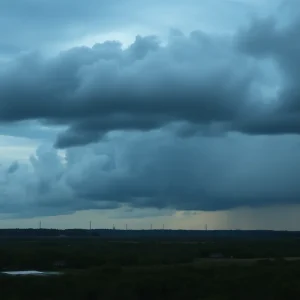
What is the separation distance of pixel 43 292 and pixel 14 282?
3435 mm

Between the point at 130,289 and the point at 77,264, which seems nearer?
the point at 130,289

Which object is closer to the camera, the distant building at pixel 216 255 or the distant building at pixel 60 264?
the distant building at pixel 60 264

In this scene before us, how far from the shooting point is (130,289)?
1766 inches

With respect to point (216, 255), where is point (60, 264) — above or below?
below

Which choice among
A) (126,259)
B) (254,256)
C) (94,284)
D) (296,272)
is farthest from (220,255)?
(94,284)

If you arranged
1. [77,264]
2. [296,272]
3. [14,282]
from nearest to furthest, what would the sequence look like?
[14,282], [296,272], [77,264]

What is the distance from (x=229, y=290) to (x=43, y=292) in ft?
38.4

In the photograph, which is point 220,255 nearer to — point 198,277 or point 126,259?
point 126,259

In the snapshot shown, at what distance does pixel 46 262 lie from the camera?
96.5 metres

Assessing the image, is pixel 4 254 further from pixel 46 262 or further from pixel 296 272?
pixel 296 272

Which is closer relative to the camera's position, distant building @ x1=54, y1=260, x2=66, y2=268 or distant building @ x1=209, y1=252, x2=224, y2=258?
distant building @ x1=54, y1=260, x2=66, y2=268

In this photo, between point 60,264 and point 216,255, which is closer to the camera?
point 60,264

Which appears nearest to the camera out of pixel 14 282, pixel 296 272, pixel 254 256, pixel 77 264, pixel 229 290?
pixel 229 290

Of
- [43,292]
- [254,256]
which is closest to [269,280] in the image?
[43,292]
